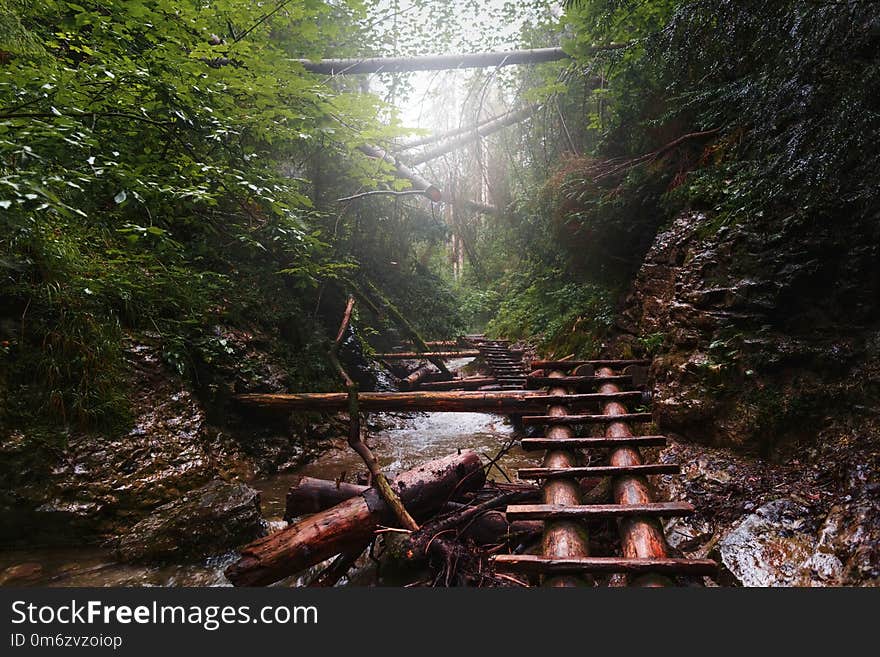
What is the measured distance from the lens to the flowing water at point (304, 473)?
255cm

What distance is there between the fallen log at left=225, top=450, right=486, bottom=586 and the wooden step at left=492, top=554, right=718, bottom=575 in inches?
46.7

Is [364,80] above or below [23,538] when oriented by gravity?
above

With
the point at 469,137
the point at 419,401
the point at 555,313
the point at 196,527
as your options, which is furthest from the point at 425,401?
the point at 469,137

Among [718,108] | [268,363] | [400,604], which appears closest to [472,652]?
[400,604]

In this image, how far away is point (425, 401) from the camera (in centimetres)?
452

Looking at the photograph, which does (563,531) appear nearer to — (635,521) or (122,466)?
(635,521)

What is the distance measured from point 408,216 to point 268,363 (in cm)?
532

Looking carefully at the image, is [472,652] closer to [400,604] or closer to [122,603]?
[400,604]

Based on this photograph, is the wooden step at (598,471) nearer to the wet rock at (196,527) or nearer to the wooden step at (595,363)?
the wooden step at (595,363)

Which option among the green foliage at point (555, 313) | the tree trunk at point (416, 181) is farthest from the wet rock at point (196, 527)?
the tree trunk at point (416, 181)

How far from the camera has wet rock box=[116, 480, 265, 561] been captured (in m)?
2.77

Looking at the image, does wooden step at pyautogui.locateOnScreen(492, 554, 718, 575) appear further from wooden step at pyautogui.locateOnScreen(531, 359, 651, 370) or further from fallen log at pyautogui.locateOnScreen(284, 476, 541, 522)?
wooden step at pyautogui.locateOnScreen(531, 359, 651, 370)

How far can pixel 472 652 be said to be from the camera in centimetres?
153

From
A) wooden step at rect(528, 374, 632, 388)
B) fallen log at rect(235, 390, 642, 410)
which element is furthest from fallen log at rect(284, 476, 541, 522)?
wooden step at rect(528, 374, 632, 388)
